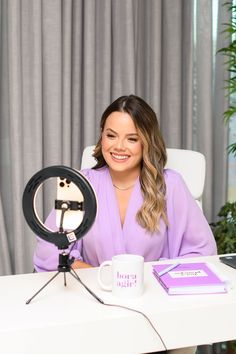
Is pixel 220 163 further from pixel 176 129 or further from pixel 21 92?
pixel 21 92

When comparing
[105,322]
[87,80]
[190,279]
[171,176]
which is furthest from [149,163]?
[87,80]

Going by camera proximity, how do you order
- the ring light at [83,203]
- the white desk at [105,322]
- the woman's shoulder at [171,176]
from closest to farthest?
the white desk at [105,322] < the ring light at [83,203] < the woman's shoulder at [171,176]

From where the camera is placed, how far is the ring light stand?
102cm

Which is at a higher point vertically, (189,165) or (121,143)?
(121,143)

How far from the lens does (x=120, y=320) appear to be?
37.1 inches

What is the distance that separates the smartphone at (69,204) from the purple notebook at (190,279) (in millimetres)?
268

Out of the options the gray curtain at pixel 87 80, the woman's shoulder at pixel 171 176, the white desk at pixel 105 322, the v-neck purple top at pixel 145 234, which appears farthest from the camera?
the gray curtain at pixel 87 80

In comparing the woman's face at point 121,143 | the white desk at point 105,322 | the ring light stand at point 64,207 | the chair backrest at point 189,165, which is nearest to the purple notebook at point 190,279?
the white desk at point 105,322

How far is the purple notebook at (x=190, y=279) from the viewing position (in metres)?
1.07

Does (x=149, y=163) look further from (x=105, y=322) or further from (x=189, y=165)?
(x=105, y=322)

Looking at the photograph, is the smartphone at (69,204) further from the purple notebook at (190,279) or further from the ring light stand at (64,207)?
the purple notebook at (190,279)

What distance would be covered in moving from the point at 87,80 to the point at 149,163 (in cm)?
98

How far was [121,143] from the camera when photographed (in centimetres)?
166

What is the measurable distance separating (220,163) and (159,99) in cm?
60
